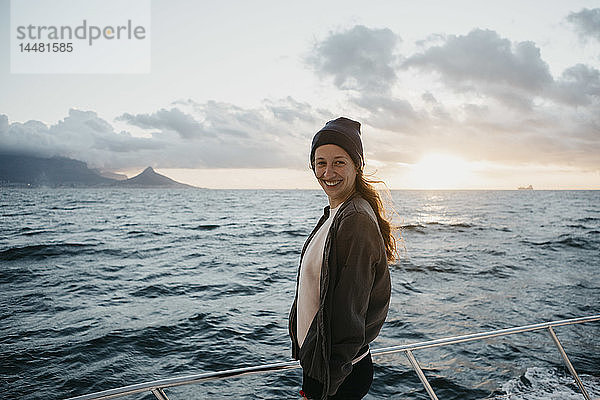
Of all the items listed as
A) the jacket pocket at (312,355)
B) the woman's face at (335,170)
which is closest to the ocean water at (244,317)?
the woman's face at (335,170)

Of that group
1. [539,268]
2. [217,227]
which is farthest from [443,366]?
[217,227]

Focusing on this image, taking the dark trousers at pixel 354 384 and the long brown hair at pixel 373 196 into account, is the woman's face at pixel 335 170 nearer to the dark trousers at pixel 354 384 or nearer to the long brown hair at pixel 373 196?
the long brown hair at pixel 373 196

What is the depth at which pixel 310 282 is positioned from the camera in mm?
1600

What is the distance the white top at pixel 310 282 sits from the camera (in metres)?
1.58

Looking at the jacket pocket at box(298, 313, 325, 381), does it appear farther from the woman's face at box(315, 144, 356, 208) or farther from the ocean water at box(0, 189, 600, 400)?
the ocean water at box(0, 189, 600, 400)

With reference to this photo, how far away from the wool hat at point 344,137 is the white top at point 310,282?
0.77 feet

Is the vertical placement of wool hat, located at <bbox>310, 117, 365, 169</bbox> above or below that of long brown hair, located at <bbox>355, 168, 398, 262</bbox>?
above

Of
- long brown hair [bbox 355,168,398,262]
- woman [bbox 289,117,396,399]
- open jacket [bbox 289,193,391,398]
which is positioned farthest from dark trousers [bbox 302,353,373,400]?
long brown hair [bbox 355,168,398,262]

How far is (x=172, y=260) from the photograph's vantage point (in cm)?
1928

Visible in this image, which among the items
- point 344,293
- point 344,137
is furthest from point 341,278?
point 344,137

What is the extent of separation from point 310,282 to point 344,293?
214 mm

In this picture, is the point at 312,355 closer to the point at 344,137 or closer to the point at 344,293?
the point at 344,293

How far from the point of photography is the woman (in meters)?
1.43

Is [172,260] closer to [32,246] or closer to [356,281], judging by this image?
[32,246]
